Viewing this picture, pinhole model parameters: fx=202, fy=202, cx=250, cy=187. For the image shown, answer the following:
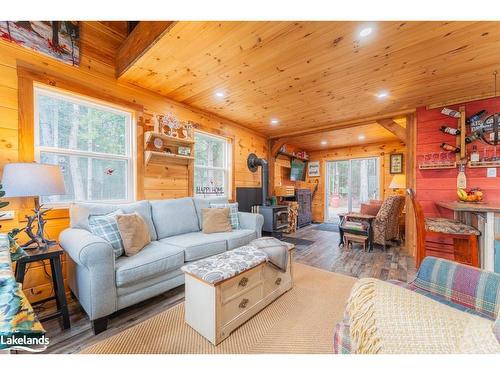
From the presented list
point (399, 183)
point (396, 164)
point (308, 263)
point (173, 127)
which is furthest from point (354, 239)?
point (173, 127)

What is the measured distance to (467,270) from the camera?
1044 mm

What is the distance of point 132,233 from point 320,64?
252 cm

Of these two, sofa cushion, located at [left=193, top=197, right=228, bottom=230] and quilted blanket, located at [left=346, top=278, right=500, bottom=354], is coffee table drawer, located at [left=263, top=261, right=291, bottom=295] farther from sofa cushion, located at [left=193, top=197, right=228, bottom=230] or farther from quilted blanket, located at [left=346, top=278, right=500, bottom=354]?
sofa cushion, located at [left=193, top=197, right=228, bottom=230]

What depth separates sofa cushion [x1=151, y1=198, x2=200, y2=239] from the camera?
2.46 metres

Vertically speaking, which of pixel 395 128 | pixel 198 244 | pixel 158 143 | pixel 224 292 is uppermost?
pixel 395 128

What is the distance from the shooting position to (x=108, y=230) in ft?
5.94

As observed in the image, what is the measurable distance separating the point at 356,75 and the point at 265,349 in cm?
276

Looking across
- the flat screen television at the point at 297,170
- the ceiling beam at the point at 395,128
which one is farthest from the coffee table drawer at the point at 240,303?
the flat screen television at the point at 297,170

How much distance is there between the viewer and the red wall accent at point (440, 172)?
8.85ft

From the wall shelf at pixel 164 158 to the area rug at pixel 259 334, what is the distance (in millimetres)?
1857

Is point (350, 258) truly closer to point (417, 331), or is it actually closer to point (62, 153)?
point (417, 331)

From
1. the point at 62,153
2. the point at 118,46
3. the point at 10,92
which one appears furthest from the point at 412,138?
the point at 10,92

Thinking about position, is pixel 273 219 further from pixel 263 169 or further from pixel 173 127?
pixel 173 127

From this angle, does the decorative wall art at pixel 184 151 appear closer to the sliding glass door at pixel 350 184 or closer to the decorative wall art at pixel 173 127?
the decorative wall art at pixel 173 127
